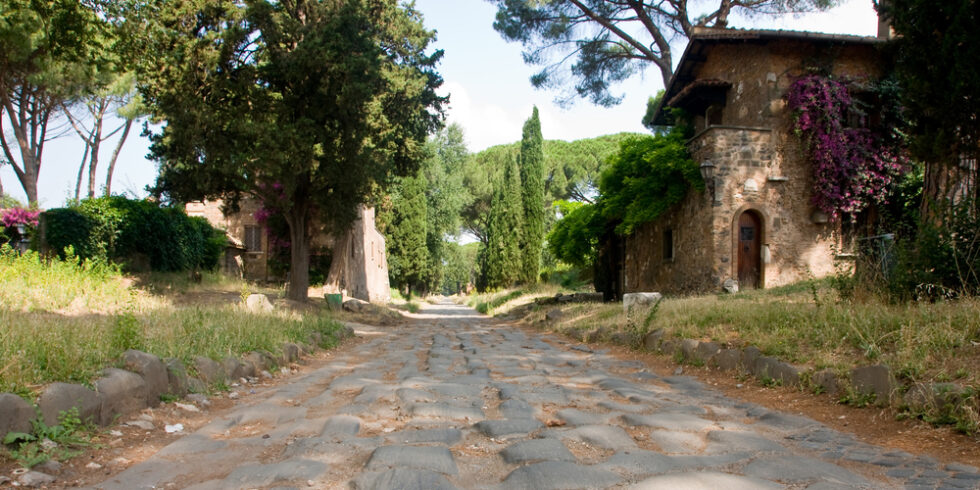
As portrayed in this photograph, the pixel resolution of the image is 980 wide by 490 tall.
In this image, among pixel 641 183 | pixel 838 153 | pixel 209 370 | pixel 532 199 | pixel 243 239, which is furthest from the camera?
pixel 532 199

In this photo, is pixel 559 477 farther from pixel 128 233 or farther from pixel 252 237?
pixel 252 237

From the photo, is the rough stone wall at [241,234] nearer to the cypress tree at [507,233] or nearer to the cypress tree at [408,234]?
the cypress tree at [408,234]

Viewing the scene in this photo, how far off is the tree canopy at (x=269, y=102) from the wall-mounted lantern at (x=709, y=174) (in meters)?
7.46

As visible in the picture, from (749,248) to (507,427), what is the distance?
38.4 feet

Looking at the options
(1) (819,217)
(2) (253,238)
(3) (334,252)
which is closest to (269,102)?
(3) (334,252)

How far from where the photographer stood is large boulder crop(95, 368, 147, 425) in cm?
330

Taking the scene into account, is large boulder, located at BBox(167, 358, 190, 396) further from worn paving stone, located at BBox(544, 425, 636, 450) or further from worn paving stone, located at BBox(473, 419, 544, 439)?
worn paving stone, located at BBox(544, 425, 636, 450)

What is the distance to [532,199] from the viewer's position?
31.7 m

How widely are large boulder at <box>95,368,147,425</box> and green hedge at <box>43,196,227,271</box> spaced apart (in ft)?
34.5

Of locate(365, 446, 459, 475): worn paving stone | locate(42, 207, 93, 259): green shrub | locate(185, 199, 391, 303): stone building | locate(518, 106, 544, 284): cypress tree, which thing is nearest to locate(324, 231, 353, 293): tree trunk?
locate(185, 199, 391, 303): stone building

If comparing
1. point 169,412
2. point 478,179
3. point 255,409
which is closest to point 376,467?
point 255,409

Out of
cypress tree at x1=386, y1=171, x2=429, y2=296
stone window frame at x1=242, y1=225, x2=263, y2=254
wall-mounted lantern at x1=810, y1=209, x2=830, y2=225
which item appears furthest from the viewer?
cypress tree at x1=386, y1=171, x2=429, y2=296

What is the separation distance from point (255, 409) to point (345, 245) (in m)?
16.6

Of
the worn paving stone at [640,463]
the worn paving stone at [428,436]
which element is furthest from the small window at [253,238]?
the worn paving stone at [640,463]
